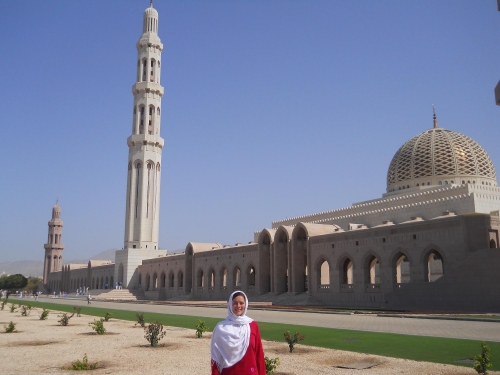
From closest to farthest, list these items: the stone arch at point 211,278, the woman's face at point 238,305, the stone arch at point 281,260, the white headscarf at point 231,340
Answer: the white headscarf at point 231,340 < the woman's face at point 238,305 < the stone arch at point 281,260 < the stone arch at point 211,278

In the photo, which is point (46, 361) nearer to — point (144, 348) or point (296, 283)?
point (144, 348)

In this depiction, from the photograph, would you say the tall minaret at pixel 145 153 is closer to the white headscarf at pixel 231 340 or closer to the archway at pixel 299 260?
the archway at pixel 299 260

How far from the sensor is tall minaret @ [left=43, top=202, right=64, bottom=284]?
77.2 metres

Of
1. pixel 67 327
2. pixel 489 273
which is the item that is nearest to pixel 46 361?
pixel 67 327

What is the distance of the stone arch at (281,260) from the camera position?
3200cm

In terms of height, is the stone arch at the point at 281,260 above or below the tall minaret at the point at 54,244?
below

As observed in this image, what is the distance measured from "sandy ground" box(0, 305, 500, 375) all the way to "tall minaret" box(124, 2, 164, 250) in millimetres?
38534

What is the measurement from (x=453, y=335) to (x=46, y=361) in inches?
339

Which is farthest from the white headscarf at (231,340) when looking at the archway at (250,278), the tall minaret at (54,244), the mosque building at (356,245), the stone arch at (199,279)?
the tall minaret at (54,244)

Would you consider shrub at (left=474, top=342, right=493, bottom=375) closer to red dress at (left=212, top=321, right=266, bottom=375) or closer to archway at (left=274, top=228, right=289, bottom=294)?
red dress at (left=212, top=321, right=266, bottom=375)

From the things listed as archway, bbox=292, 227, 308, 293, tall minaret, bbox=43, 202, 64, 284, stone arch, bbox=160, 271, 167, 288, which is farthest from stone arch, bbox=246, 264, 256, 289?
tall minaret, bbox=43, 202, 64, 284

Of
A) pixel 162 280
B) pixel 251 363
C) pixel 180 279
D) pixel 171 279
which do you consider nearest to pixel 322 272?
pixel 180 279

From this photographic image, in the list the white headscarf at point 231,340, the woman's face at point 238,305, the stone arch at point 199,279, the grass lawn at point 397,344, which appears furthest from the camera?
the stone arch at point 199,279

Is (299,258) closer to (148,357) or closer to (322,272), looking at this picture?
(322,272)
